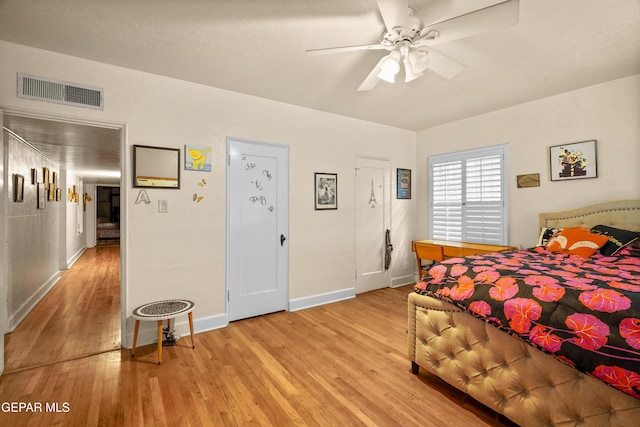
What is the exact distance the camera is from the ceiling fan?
163 cm

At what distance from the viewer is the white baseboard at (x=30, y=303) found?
313cm

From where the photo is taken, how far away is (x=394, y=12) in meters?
1.69

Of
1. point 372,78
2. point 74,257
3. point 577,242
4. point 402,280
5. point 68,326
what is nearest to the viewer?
point 372,78

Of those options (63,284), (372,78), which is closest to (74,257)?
(63,284)

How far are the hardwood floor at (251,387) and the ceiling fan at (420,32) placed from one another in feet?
7.35

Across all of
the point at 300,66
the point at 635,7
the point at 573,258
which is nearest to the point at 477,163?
the point at 573,258

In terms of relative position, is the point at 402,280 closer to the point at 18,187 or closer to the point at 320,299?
the point at 320,299

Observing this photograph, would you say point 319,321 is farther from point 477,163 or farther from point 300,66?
point 477,163

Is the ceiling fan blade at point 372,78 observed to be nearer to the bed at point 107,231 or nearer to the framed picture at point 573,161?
the framed picture at point 573,161

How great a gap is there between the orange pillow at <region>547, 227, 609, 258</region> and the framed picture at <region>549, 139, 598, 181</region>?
711mm

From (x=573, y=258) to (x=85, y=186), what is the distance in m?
12.1

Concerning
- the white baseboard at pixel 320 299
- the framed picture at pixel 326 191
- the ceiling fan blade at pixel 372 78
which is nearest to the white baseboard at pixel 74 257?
the white baseboard at pixel 320 299

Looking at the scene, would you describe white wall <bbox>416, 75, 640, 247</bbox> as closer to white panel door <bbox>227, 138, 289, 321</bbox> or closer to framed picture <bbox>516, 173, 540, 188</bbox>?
framed picture <bbox>516, 173, 540, 188</bbox>

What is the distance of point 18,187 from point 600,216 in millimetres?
6320
